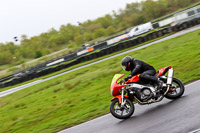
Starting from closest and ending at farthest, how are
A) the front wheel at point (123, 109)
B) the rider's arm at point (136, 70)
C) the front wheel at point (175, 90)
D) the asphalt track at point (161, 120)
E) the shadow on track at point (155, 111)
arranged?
the asphalt track at point (161, 120) → the shadow on track at point (155, 111) → the front wheel at point (123, 109) → the rider's arm at point (136, 70) → the front wheel at point (175, 90)

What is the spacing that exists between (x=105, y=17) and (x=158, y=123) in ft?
351

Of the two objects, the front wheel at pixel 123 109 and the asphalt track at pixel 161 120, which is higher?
the front wheel at pixel 123 109

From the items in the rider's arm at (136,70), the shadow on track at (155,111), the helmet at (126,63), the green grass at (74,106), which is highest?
the helmet at (126,63)

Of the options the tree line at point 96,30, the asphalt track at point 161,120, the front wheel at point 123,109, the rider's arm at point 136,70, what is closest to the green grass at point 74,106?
the asphalt track at point 161,120

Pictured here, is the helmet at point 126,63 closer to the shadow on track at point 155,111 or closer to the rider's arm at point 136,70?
the rider's arm at point 136,70

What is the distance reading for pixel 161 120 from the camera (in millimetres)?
6305

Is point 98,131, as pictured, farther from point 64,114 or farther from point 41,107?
point 41,107

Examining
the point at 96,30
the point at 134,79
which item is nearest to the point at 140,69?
the point at 134,79

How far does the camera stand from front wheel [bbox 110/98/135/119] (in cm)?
725

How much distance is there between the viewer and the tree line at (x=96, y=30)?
247ft

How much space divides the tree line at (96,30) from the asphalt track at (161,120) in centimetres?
4925

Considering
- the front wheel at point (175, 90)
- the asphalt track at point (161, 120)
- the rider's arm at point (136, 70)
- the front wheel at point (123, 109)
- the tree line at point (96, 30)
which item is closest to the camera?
the asphalt track at point (161, 120)

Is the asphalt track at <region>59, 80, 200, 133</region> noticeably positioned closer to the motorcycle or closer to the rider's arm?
the motorcycle

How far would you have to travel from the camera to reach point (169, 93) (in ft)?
25.5
